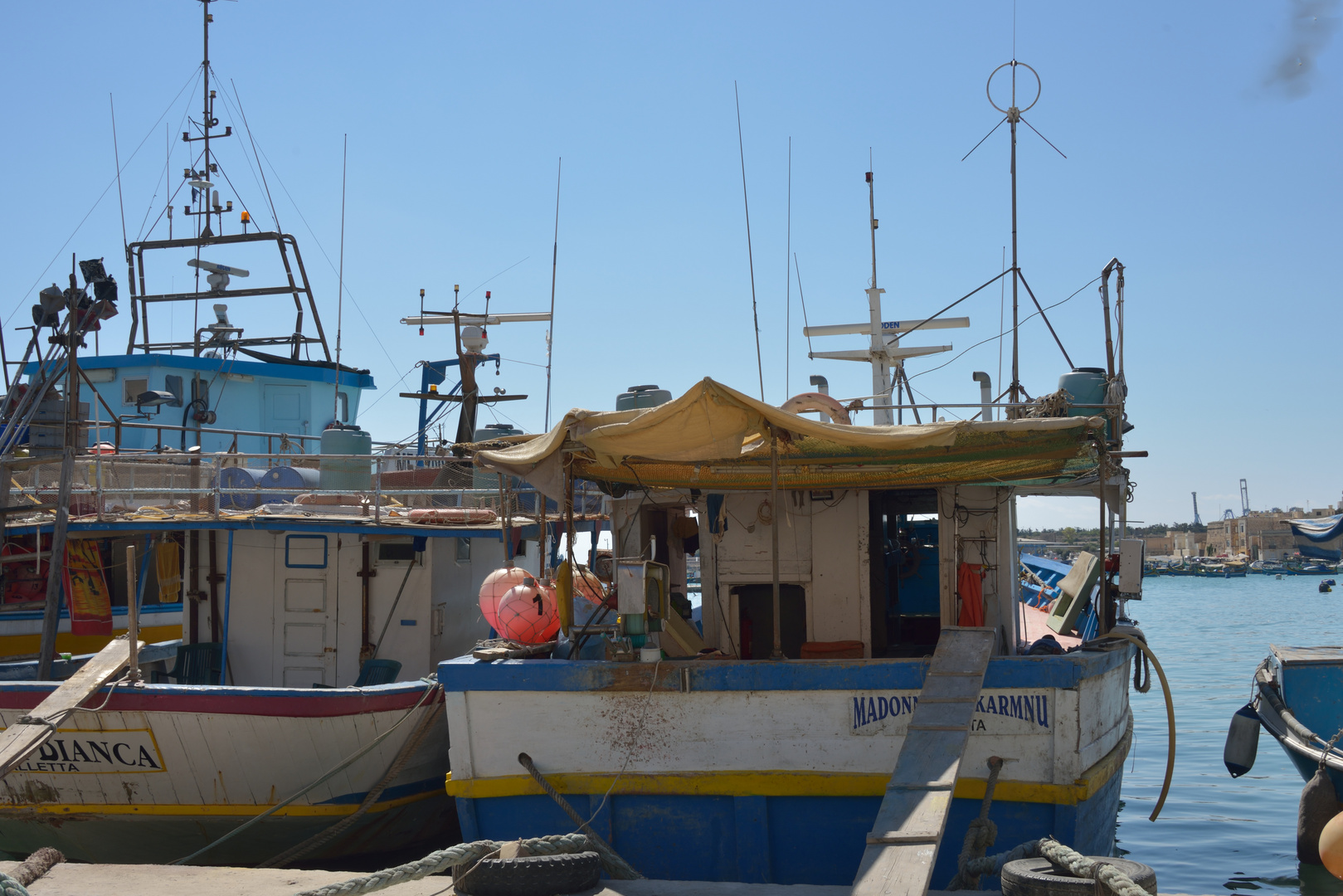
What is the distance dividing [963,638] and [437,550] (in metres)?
6.23

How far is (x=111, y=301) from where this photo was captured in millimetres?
10617

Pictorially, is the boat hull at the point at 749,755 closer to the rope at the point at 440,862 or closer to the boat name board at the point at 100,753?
the rope at the point at 440,862

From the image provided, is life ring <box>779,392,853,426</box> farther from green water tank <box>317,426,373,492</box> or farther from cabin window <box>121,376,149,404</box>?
cabin window <box>121,376,149,404</box>

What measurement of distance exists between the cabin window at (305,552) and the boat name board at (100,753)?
2.81 meters

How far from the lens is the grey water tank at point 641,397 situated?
9.62 metres

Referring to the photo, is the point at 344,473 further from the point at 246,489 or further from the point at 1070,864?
the point at 1070,864

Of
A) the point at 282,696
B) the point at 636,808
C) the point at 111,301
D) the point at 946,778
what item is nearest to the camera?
the point at 946,778

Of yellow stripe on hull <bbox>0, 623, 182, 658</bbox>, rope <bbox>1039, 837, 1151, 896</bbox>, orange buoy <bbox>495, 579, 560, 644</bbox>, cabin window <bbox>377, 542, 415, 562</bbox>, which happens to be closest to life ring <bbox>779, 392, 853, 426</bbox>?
orange buoy <bbox>495, 579, 560, 644</bbox>

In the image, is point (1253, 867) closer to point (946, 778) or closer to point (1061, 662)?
point (1061, 662)

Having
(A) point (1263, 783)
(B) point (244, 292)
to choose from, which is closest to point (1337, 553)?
(A) point (1263, 783)

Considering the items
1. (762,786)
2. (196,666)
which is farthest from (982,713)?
(196,666)

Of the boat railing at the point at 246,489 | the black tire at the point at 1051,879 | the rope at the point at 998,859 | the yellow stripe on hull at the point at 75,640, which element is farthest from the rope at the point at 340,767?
the yellow stripe on hull at the point at 75,640

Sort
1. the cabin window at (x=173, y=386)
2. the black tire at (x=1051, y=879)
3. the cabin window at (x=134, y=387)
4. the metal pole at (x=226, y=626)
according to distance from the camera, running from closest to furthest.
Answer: the black tire at (x=1051, y=879)
the metal pole at (x=226, y=626)
the cabin window at (x=173, y=386)
the cabin window at (x=134, y=387)

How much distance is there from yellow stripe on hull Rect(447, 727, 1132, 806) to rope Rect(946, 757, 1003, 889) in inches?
4.8
